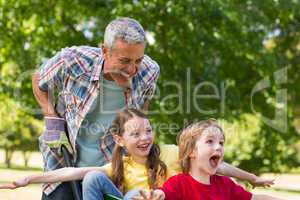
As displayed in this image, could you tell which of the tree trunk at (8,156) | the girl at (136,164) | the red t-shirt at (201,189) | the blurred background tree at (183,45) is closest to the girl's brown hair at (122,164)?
the girl at (136,164)

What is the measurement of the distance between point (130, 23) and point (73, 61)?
0.40 m

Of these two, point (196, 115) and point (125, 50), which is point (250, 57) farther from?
point (125, 50)

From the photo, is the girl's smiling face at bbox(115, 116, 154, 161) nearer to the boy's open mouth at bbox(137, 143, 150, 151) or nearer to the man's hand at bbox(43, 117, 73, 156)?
Answer: the boy's open mouth at bbox(137, 143, 150, 151)

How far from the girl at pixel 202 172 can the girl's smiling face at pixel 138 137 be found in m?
0.22

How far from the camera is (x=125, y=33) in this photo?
3.58 meters

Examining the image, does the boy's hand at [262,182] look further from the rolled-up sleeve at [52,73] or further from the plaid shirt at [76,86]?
the rolled-up sleeve at [52,73]

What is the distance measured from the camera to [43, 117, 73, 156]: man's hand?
3.72 m

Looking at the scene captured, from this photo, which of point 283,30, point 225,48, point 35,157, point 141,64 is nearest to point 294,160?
point 283,30

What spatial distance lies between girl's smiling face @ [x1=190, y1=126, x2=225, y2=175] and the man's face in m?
0.54

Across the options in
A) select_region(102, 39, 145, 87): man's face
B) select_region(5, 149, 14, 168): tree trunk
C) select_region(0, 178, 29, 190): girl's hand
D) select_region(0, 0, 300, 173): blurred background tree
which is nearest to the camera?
select_region(0, 178, 29, 190): girl's hand

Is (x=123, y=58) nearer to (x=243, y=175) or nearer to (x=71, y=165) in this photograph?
(x=71, y=165)

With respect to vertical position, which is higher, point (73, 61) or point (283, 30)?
point (283, 30)

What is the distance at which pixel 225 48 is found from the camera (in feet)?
32.7

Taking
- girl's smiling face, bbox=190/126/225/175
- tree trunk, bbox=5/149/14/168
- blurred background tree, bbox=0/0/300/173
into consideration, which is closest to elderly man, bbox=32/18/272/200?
girl's smiling face, bbox=190/126/225/175
